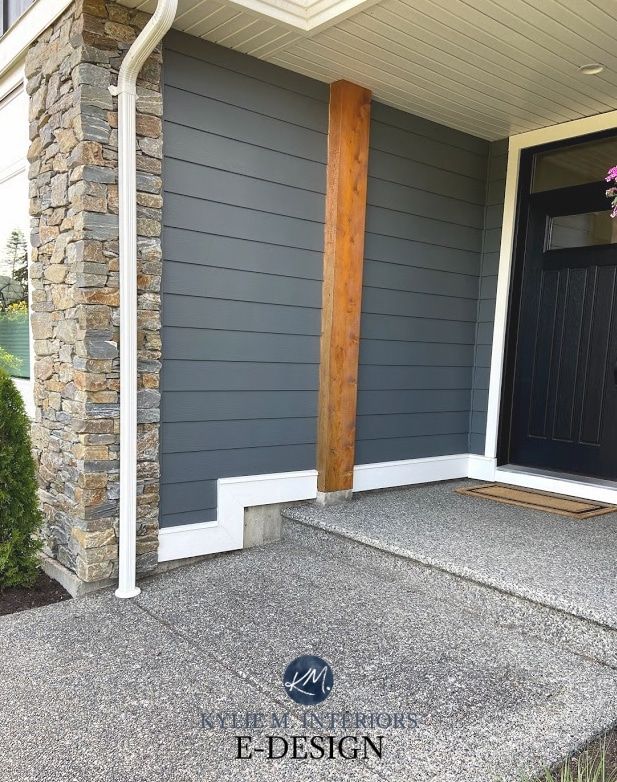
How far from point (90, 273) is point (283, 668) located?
174 centimetres

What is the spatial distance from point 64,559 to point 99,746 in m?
1.27

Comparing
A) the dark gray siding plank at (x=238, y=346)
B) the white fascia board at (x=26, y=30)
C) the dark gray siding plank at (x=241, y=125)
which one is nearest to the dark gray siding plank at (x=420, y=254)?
the dark gray siding plank at (x=241, y=125)

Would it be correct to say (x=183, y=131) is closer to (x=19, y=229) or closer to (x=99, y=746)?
(x=19, y=229)

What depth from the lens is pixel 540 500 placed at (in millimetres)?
3543

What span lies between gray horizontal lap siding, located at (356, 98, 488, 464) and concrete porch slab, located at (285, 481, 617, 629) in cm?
46

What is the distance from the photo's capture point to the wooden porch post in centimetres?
320

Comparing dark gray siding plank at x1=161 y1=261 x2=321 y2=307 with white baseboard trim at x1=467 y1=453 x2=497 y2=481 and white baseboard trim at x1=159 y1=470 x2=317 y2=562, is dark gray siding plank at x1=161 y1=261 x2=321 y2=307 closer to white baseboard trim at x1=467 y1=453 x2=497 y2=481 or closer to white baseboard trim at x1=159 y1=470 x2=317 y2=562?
white baseboard trim at x1=159 y1=470 x2=317 y2=562

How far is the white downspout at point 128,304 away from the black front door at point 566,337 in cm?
255

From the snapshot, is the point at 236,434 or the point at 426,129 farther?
the point at 426,129

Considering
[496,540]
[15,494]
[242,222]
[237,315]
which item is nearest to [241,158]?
[242,222]

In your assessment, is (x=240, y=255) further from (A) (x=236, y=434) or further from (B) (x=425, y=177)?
(B) (x=425, y=177)

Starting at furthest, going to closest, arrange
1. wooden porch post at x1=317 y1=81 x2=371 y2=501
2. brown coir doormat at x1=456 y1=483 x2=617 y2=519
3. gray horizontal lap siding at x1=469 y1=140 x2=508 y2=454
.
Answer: gray horizontal lap siding at x1=469 y1=140 x2=508 y2=454, brown coir doormat at x1=456 y1=483 x2=617 y2=519, wooden porch post at x1=317 y1=81 x2=371 y2=501

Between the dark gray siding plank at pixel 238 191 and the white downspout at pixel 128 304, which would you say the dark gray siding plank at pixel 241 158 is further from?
the white downspout at pixel 128 304

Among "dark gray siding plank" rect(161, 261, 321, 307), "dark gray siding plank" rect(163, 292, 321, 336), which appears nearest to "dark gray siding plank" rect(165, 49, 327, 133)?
"dark gray siding plank" rect(161, 261, 321, 307)
